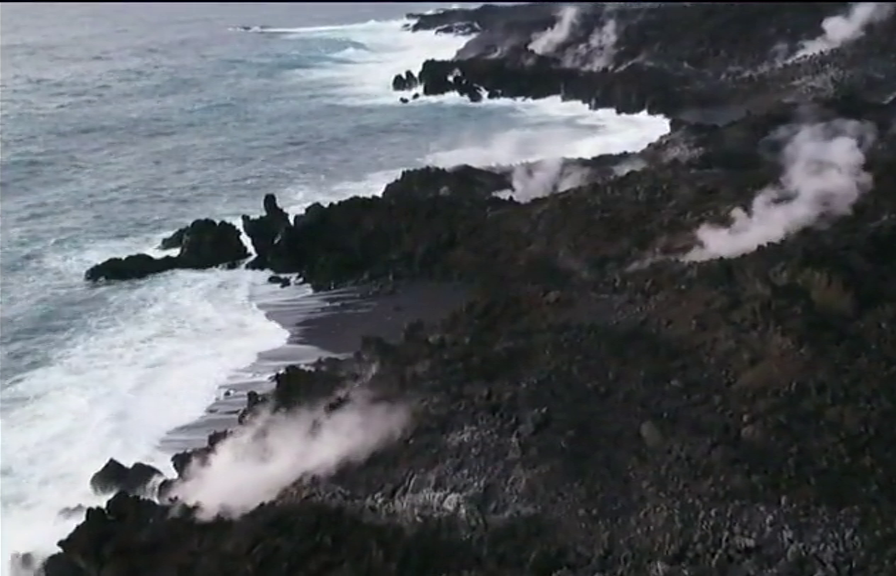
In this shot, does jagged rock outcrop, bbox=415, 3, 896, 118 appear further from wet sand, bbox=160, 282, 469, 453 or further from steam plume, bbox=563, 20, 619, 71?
wet sand, bbox=160, 282, 469, 453

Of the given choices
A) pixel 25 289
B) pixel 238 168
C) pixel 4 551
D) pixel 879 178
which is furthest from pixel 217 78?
pixel 4 551

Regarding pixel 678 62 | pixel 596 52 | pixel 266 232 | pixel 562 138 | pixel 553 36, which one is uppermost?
pixel 553 36

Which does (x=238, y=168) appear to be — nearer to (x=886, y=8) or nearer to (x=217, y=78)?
(x=217, y=78)

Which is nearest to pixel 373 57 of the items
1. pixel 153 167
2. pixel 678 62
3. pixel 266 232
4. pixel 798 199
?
pixel 678 62

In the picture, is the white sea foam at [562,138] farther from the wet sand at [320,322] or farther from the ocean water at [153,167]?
the wet sand at [320,322]

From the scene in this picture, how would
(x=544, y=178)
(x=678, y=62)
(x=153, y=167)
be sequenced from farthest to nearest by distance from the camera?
(x=678, y=62)
(x=153, y=167)
(x=544, y=178)

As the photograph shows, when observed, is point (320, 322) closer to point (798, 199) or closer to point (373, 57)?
point (798, 199)

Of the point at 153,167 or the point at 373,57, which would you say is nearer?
the point at 153,167
